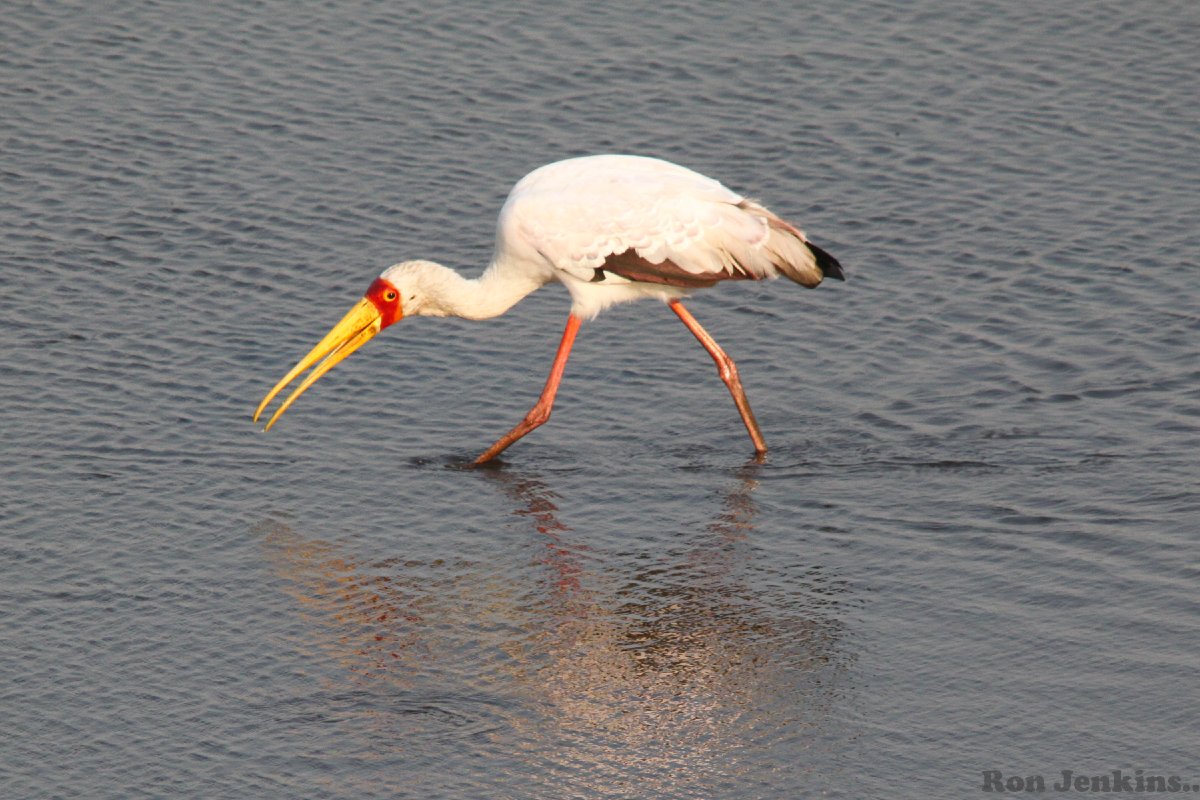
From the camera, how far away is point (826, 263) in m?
9.71

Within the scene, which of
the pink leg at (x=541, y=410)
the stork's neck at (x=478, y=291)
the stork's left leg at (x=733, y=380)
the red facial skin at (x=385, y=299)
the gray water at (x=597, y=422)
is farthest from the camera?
the stork's neck at (x=478, y=291)

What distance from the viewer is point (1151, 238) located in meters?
11.7

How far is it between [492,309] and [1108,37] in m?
7.32

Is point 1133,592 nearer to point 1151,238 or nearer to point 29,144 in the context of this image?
point 1151,238

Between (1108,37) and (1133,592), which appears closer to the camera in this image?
(1133,592)

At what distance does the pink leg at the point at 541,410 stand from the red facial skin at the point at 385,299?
829 millimetres

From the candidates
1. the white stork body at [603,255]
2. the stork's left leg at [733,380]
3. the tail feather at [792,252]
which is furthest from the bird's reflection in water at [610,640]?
the tail feather at [792,252]

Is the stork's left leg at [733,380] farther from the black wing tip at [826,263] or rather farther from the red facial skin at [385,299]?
the red facial skin at [385,299]

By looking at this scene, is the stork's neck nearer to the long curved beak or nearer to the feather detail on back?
the feather detail on back

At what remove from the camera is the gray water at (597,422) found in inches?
267

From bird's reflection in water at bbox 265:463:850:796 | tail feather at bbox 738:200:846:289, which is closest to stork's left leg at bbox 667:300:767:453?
tail feather at bbox 738:200:846:289

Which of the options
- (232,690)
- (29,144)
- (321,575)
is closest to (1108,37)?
(29,144)

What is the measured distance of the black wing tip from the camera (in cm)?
966

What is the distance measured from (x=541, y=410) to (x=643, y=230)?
101 centimetres
